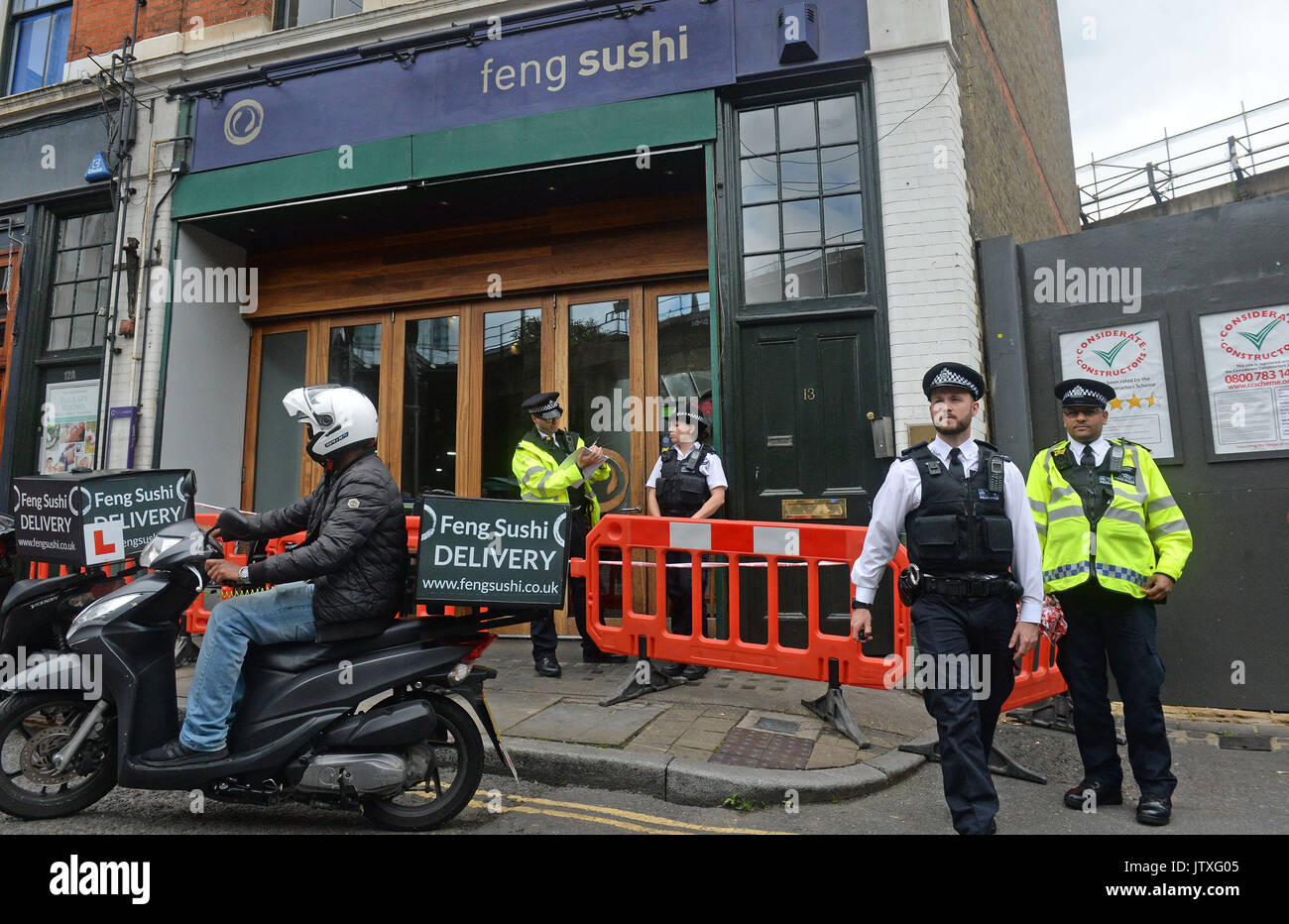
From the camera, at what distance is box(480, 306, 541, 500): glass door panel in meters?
8.22

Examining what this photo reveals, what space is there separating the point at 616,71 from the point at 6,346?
8.14m

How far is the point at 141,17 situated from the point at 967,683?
11.3 m

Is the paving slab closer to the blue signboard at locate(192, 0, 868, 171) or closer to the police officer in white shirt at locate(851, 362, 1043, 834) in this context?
the police officer in white shirt at locate(851, 362, 1043, 834)

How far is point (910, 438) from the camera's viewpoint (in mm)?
6312

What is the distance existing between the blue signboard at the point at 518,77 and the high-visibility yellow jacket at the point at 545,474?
3.15 meters

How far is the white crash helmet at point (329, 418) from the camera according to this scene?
357 centimetres

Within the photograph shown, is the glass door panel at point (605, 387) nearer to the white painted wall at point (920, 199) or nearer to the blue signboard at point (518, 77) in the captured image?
the blue signboard at point (518, 77)

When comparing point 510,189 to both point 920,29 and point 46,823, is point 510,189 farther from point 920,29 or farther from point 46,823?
point 46,823

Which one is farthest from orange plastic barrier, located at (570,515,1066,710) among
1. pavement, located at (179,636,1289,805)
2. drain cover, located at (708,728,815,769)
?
drain cover, located at (708,728,815,769)

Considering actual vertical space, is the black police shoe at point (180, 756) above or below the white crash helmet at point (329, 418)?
below

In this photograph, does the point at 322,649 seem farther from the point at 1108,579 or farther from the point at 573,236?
the point at 573,236

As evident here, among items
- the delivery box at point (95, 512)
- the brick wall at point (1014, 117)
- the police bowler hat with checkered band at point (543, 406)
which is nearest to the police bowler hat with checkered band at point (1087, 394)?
Result: the brick wall at point (1014, 117)

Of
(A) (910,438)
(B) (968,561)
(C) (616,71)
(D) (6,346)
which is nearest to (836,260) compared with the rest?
(A) (910,438)

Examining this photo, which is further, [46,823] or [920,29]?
[920,29]
